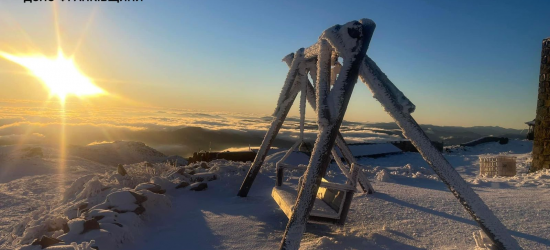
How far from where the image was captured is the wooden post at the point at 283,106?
16.8 ft

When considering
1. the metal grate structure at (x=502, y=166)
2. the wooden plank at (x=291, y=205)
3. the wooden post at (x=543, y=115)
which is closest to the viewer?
the wooden plank at (x=291, y=205)

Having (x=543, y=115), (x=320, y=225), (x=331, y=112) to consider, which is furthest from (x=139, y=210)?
(x=543, y=115)

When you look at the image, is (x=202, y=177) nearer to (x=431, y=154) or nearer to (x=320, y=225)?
(x=320, y=225)

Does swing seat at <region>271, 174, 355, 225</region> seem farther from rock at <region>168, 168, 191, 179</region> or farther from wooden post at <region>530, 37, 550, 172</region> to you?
wooden post at <region>530, 37, 550, 172</region>

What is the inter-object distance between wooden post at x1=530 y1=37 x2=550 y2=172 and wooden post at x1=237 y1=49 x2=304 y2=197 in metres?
8.84

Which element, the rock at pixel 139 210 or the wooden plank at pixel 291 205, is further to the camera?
the rock at pixel 139 210

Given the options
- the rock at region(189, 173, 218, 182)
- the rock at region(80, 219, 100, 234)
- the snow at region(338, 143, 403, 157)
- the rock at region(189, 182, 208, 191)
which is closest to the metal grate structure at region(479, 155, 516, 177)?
the snow at region(338, 143, 403, 157)

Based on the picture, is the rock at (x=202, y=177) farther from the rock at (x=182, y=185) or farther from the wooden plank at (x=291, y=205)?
the wooden plank at (x=291, y=205)

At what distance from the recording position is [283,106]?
5551mm

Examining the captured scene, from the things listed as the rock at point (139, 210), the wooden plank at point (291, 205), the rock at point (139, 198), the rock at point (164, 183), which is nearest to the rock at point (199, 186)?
the rock at point (164, 183)

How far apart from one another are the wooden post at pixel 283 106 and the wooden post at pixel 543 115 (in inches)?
348

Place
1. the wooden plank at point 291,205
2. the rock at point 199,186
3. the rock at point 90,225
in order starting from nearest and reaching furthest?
the rock at point 90,225
the wooden plank at point 291,205
the rock at point 199,186

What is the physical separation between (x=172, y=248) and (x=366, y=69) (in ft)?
9.21

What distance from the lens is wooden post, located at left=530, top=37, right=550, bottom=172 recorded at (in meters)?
9.80
